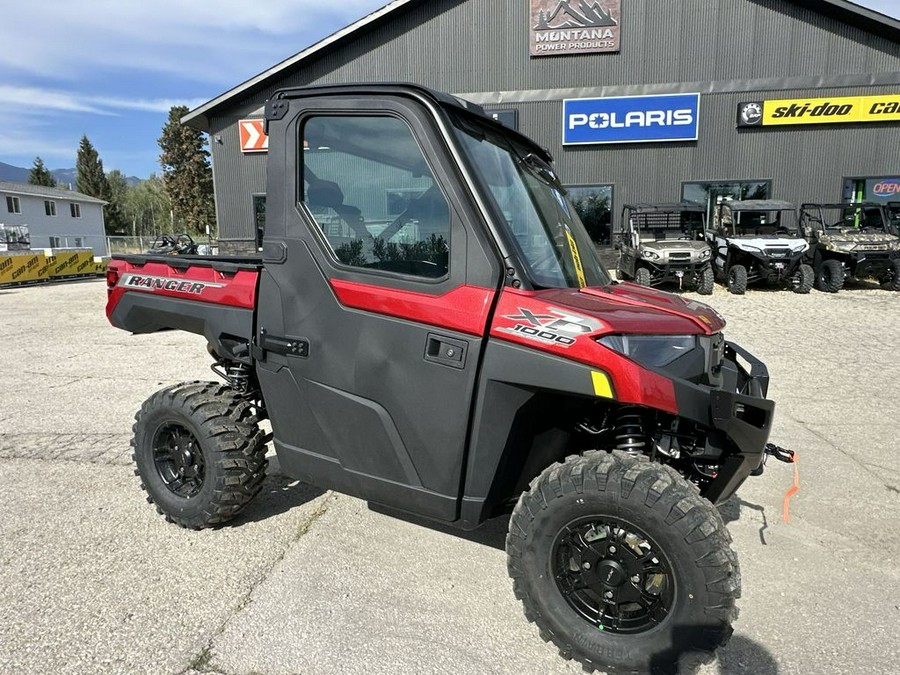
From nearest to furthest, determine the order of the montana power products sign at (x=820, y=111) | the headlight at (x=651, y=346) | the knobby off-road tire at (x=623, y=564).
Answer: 1. the knobby off-road tire at (x=623, y=564)
2. the headlight at (x=651, y=346)
3. the montana power products sign at (x=820, y=111)

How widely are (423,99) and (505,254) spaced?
77 centimetres

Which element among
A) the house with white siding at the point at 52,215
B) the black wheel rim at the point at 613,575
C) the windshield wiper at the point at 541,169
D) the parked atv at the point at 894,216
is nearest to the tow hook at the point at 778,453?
the black wheel rim at the point at 613,575

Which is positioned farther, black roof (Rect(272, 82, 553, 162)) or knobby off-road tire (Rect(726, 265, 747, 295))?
knobby off-road tire (Rect(726, 265, 747, 295))

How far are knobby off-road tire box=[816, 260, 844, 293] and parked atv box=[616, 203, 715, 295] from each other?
2533mm

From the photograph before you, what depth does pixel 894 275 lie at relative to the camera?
1450cm

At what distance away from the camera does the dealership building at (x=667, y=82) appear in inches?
679

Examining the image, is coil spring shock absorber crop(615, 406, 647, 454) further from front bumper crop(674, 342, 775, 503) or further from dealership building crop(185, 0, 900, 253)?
dealership building crop(185, 0, 900, 253)

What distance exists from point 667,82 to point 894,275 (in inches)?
326

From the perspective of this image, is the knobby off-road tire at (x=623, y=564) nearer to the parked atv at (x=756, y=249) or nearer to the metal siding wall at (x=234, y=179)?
the parked atv at (x=756, y=249)

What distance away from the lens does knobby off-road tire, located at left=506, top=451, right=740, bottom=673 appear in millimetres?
2168

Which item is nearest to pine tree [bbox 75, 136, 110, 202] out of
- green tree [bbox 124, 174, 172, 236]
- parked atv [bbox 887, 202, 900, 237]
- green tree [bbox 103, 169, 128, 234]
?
green tree [bbox 103, 169, 128, 234]

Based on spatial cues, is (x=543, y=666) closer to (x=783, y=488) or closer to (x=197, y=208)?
(x=783, y=488)

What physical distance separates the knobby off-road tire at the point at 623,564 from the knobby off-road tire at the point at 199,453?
166 centimetres

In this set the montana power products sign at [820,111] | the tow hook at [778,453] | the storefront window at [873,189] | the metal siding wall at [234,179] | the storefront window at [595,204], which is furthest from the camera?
the metal siding wall at [234,179]
